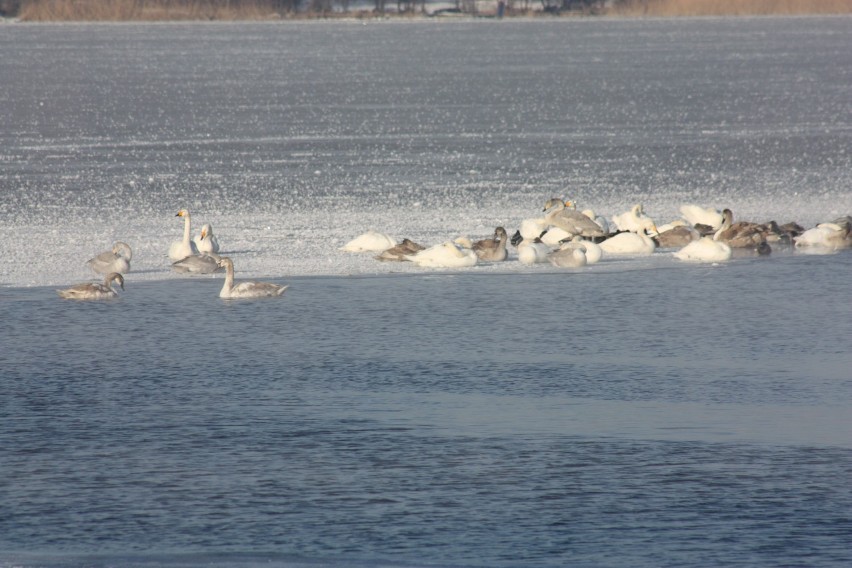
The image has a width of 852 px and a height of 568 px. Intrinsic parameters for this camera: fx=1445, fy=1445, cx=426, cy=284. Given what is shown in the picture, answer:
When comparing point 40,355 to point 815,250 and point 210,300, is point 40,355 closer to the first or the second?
point 210,300

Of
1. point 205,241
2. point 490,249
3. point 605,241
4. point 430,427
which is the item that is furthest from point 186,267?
point 430,427

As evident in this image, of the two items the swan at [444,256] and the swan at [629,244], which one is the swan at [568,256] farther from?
the swan at [444,256]

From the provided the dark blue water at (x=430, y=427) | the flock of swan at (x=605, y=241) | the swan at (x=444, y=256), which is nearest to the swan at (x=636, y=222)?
the flock of swan at (x=605, y=241)

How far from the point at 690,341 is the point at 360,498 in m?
3.87

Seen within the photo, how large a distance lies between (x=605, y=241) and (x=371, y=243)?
2.22m

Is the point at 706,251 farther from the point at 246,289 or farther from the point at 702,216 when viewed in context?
the point at 246,289

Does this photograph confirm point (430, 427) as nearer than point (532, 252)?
Yes

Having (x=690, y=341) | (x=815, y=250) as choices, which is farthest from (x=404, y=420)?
(x=815, y=250)

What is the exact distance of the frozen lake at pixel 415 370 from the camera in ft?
20.6

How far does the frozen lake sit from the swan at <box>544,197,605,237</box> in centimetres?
66

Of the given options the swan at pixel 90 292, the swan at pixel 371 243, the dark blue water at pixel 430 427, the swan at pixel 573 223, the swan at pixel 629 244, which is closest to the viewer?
the dark blue water at pixel 430 427

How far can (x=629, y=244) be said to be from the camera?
44.0 feet

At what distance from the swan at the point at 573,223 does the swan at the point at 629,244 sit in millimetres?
364

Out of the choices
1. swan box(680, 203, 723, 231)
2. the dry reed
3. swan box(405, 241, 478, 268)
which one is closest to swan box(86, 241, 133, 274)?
swan box(405, 241, 478, 268)
